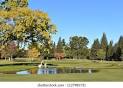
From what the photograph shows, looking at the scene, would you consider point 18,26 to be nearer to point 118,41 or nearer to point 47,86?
point 47,86

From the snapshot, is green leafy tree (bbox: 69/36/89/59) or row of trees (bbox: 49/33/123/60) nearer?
row of trees (bbox: 49/33/123/60)

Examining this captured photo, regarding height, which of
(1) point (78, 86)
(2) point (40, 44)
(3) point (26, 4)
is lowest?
(1) point (78, 86)

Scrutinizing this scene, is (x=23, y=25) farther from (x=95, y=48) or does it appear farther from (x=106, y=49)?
(x=95, y=48)

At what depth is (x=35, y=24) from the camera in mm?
57688

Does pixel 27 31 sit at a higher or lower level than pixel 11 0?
lower

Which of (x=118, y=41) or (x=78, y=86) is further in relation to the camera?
(x=118, y=41)

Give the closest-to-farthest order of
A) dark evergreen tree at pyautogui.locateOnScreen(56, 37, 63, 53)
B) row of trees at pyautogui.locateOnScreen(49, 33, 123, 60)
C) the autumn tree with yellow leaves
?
the autumn tree with yellow leaves
row of trees at pyautogui.locateOnScreen(49, 33, 123, 60)
dark evergreen tree at pyautogui.locateOnScreen(56, 37, 63, 53)

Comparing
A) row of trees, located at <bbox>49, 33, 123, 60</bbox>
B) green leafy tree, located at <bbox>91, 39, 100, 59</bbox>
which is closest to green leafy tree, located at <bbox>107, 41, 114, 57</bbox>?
row of trees, located at <bbox>49, 33, 123, 60</bbox>

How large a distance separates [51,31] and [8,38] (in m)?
6.70

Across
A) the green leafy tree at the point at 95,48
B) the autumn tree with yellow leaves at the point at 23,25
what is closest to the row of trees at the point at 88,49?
the green leafy tree at the point at 95,48

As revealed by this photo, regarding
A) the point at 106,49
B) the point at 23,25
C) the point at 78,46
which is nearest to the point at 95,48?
the point at 106,49

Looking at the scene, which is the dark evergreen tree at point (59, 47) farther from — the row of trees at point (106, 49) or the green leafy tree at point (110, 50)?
the green leafy tree at point (110, 50)

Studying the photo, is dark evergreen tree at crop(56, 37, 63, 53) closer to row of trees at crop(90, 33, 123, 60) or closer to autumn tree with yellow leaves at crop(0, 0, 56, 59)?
row of trees at crop(90, 33, 123, 60)

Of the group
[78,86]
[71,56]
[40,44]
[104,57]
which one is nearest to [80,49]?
[71,56]
